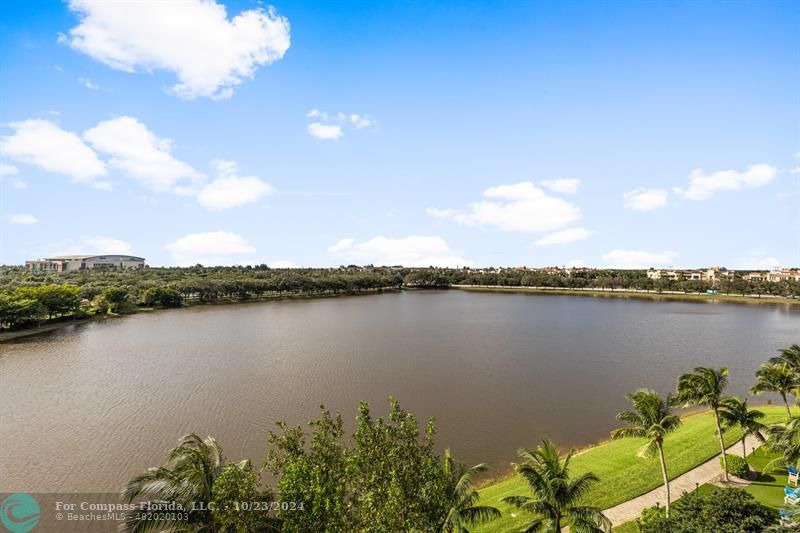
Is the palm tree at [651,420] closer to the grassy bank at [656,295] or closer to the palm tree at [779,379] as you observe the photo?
the palm tree at [779,379]

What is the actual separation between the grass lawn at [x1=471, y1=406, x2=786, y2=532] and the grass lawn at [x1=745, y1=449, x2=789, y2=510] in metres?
1.98

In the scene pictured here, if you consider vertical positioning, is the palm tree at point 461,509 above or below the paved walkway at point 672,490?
above

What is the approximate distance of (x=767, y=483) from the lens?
20.6 meters

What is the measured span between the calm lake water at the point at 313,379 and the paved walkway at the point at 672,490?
284 inches

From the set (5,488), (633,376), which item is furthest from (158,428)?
(633,376)

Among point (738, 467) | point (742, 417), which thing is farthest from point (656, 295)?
point (738, 467)

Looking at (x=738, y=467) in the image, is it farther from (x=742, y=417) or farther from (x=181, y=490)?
(x=181, y=490)

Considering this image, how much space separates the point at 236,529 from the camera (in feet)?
36.4

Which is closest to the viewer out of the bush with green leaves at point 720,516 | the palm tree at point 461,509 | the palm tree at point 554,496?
the palm tree at point 461,509

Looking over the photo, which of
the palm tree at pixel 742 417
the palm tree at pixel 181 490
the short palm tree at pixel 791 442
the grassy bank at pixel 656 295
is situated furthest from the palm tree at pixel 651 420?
the grassy bank at pixel 656 295

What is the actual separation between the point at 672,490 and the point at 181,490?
22316mm

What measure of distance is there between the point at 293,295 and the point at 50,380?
96804mm

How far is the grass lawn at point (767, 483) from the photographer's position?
19094mm

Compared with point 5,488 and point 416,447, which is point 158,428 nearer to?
point 5,488
